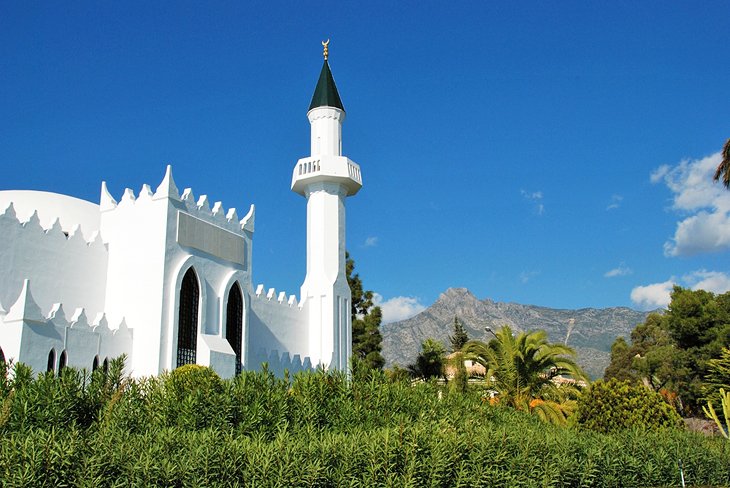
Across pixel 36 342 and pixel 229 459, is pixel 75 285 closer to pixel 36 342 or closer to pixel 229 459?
pixel 36 342

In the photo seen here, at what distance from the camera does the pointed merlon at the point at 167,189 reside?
64.7 feet

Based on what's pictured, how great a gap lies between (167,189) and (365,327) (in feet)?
57.8

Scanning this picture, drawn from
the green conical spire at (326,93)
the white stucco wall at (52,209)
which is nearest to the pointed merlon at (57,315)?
the white stucco wall at (52,209)

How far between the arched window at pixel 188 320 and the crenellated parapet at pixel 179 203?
201 cm

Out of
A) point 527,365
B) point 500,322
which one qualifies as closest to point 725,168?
point 527,365

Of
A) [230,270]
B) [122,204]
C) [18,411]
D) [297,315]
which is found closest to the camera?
[18,411]

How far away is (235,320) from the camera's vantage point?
22500 millimetres

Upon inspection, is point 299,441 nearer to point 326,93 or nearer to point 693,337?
point 326,93

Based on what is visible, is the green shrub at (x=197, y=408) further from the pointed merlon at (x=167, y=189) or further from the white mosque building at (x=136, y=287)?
the pointed merlon at (x=167, y=189)

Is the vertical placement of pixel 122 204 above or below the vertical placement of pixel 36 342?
above

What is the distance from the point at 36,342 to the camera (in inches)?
618

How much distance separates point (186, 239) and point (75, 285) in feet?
10.9

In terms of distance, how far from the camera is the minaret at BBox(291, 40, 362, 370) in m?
26.6

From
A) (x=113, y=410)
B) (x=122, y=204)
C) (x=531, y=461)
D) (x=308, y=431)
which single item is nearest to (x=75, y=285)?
(x=122, y=204)
